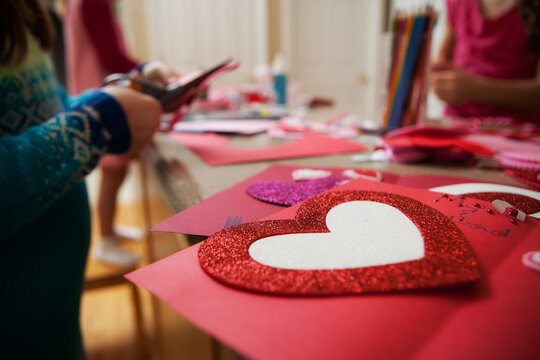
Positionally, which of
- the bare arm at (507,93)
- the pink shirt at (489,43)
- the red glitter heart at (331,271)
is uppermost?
the pink shirt at (489,43)

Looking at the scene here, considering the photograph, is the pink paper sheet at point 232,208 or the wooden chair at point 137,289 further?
the wooden chair at point 137,289

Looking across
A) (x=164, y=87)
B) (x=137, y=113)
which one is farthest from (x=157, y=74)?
(x=137, y=113)

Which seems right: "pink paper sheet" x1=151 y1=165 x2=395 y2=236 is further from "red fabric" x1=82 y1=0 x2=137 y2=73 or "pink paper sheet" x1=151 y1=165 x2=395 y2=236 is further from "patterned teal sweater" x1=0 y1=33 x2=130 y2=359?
"red fabric" x1=82 y1=0 x2=137 y2=73

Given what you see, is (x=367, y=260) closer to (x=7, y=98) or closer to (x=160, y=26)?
(x=7, y=98)

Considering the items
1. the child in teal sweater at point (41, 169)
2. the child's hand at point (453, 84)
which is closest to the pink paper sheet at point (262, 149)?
the child in teal sweater at point (41, 169)

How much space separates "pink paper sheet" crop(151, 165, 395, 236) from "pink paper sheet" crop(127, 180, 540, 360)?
A: 83 millimetres

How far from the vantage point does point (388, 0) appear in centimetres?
394

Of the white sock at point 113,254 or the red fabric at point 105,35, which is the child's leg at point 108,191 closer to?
the white sock at point 113,254

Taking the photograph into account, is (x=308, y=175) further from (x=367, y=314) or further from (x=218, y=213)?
(x=367, y=314)

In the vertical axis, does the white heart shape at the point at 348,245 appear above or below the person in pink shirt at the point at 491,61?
below

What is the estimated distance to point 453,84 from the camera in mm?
1147

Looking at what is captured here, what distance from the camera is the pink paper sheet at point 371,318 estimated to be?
0.17 meters

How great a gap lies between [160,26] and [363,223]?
151 inches

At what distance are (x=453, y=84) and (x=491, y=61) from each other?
1.80 feet
